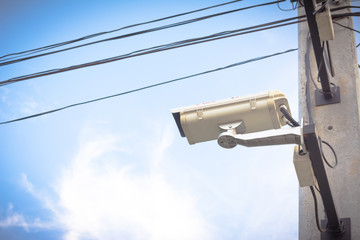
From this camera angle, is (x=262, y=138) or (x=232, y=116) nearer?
(x=262, y=138)

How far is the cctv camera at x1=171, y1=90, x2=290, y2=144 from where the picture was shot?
3.02 meters

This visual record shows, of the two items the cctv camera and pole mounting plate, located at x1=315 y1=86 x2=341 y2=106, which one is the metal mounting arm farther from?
pole mounting plate, located at x1=315 y1=86 x2=341 y2=106

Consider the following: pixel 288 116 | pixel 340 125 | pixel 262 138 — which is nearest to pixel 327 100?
pixel 340 125

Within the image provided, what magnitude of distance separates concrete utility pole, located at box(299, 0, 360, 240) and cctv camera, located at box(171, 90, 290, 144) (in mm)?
305

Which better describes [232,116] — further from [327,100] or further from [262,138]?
[327,100]

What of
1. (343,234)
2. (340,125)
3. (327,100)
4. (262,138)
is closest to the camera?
(262,138)

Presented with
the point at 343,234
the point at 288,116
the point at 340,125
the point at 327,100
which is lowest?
the point at 343,234

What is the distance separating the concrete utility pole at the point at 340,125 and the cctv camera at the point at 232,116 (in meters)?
0.30

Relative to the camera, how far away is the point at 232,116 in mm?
3051

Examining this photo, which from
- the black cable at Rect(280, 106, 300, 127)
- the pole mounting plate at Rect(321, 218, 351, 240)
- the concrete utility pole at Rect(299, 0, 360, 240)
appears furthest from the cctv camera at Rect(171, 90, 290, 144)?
the pole mounting plate at Rect(321, 218, 351, 240)

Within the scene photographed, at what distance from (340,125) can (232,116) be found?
2.46 feet

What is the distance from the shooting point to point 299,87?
3.57 m

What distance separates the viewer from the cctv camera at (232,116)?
3.02 meters

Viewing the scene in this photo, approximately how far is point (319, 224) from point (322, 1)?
52.8 inches
